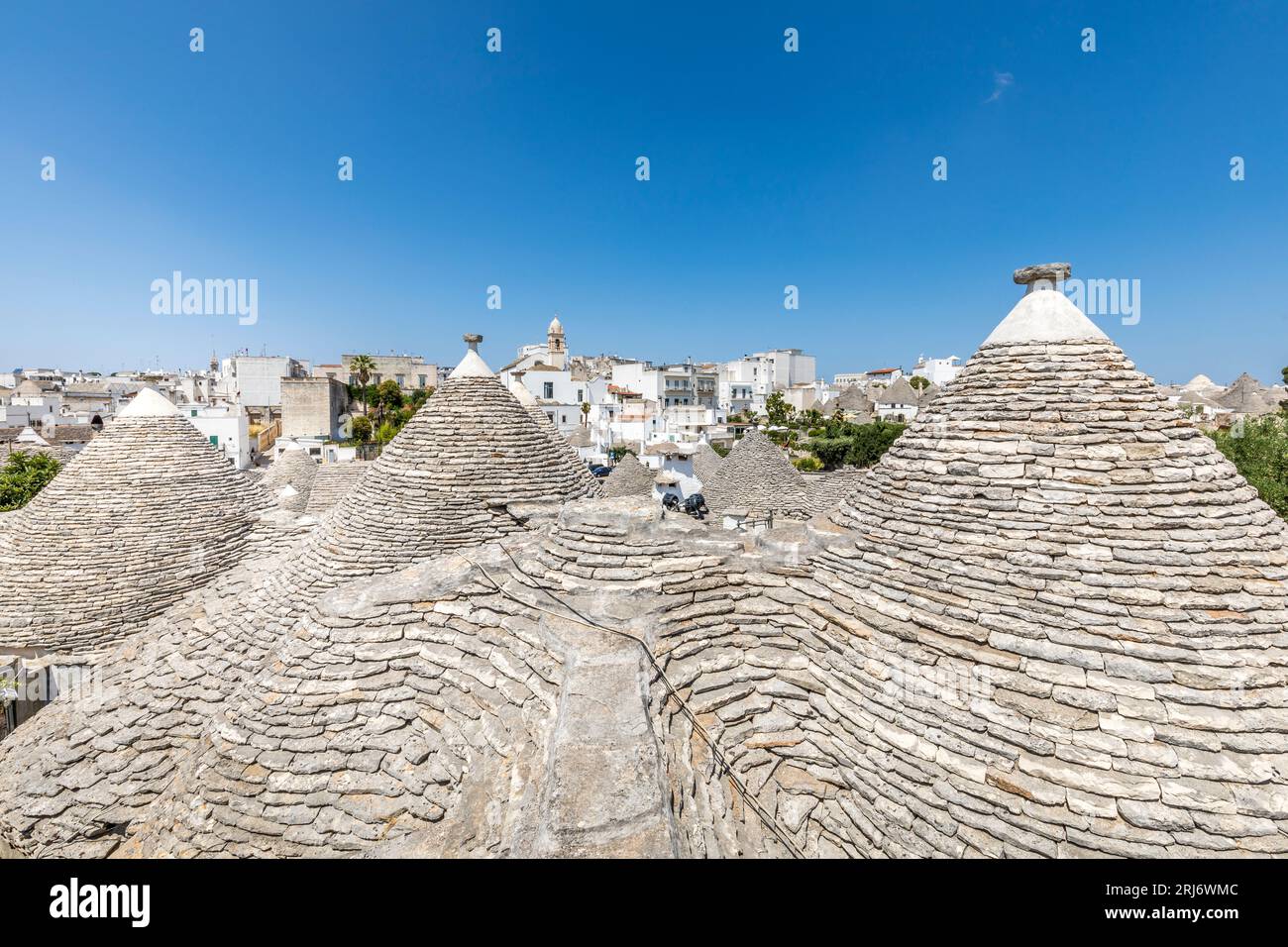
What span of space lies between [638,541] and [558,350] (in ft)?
215

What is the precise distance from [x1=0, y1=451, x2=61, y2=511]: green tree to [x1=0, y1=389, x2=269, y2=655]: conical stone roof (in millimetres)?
10638

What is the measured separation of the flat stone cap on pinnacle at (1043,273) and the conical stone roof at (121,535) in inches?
543

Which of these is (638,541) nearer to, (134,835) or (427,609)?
(427,609)

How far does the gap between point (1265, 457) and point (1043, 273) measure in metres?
18.1

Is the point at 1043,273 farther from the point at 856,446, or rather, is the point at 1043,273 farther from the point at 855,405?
the point at 855,405

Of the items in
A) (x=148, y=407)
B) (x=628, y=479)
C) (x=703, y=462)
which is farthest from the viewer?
(x=703, y=462)

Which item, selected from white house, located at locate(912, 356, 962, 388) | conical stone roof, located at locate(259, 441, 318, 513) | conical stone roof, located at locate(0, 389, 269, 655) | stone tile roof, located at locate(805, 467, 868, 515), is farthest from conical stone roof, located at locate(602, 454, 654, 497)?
white house, located at locate(912, 356, 962, 388)

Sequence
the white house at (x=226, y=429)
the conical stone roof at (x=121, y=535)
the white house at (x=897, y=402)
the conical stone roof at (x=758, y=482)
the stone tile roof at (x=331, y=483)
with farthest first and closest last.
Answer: the white house at (x=897, y=402), the white house at (x=226, y=429), the conical stone roof at (x=758, y=482), the stone tile roof at (x=331, y=483), the conical stone roof at (x=121, y=535)

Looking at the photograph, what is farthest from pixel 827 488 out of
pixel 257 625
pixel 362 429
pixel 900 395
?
pixel 900 395

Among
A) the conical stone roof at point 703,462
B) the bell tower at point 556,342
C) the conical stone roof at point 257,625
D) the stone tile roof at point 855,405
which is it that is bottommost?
the conical stone roof at point 257,625

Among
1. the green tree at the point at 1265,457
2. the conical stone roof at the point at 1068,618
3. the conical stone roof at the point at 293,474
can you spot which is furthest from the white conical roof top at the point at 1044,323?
the conical stone roof at the point at 293,474

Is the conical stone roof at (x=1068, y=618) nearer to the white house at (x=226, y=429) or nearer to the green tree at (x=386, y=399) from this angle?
the white house at (x=226, y=429)

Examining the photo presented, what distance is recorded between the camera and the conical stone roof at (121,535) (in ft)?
30.0

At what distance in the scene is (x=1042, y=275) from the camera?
5.43m
